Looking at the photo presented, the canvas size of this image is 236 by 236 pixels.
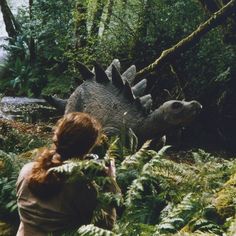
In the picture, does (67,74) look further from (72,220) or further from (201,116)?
(72,220)

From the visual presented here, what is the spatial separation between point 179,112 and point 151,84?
4061mm

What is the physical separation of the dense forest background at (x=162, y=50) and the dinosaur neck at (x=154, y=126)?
1813 mm

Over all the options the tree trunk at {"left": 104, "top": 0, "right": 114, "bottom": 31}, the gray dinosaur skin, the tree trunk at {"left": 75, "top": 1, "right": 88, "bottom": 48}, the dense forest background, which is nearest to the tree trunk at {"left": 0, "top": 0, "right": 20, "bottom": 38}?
the dense forest background

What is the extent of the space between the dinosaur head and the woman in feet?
13.6

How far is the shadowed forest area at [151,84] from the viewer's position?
13.5 ft

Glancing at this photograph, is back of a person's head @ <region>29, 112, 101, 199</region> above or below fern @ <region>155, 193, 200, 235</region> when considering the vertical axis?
above

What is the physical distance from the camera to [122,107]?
308 inches

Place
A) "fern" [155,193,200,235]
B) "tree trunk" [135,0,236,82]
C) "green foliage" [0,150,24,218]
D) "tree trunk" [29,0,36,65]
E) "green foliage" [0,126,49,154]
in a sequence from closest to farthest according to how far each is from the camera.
Result: "fern" [155,193,200,235] → "green foliage" [0,150,24,218] → "green foliage" [0,126,49,154] → "tree trunk" [135,0,236,82] → "tree trunk" [29,0,36,65]

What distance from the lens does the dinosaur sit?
741cm

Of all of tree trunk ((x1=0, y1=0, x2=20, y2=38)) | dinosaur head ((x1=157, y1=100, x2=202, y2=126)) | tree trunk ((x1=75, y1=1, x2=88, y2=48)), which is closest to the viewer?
dinosaur head ((x1=157, y1=100, x2=202, y2=126))

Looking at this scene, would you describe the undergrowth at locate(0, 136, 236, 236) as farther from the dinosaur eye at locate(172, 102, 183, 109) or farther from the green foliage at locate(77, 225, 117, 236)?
the dinosaur eye at locate(172, 102, 183, 109)

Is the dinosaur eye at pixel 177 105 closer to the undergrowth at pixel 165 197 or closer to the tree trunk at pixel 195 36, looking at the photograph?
the undergrowth at pixel 165 197

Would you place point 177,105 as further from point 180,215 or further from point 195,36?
point 180,215

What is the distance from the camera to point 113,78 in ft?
26.0
